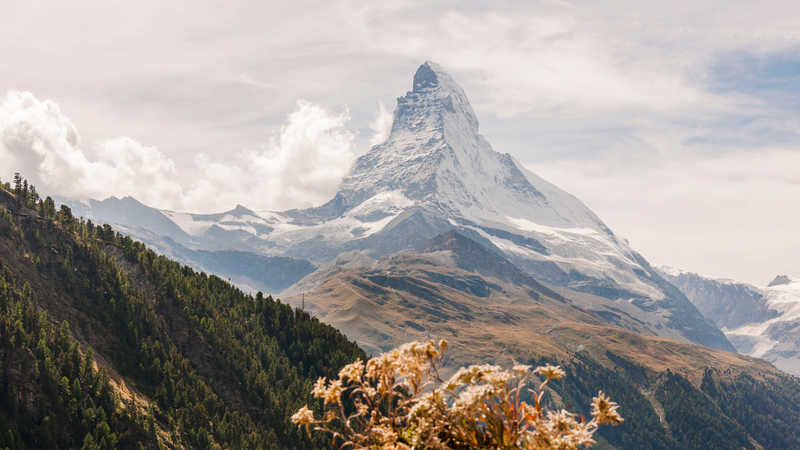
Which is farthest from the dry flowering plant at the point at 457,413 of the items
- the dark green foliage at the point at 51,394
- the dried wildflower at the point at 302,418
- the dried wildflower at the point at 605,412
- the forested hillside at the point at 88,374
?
the dark green foliage at the point at 51,394

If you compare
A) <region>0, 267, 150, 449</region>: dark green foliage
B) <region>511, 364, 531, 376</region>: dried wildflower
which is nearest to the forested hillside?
<region>0, 267, 150, 449</region>: dark green foliage

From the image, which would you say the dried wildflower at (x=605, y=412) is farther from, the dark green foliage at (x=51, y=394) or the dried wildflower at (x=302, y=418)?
the dark green foliage at (x=51, y=394)

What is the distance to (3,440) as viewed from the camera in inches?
4722

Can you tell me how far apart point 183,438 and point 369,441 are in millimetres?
175419

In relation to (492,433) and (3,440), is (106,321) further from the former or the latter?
(492,433)

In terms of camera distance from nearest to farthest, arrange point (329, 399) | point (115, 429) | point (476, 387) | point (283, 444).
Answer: point (476, 387)
point (329, 399)
point (115, 429)
point (283, 444)

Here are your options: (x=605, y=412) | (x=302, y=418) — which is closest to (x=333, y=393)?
(x=302, y=418)

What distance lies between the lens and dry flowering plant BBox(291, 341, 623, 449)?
6.70 m

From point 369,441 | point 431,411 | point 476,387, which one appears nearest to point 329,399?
point 369,441

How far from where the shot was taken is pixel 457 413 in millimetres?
6883

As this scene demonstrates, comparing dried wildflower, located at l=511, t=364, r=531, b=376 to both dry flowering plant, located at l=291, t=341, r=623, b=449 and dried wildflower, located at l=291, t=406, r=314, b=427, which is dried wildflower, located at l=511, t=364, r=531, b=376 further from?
dried wildflower, located at l=291, t=406, r=314, b=427

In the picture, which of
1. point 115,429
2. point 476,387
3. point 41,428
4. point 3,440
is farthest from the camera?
point 115,429

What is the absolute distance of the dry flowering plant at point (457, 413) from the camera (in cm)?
670

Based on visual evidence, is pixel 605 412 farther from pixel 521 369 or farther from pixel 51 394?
pixel 51 394
